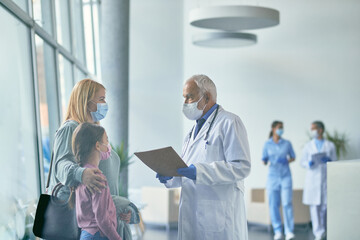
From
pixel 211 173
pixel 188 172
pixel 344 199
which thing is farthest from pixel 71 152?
pixel 344 199

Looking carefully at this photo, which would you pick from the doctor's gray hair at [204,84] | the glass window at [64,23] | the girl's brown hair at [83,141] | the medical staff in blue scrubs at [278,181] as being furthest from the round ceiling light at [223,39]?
the girl's brown hair at [83,141]

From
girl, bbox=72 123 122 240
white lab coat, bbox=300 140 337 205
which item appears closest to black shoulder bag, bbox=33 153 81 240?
girl, bbox=72 123 122 240

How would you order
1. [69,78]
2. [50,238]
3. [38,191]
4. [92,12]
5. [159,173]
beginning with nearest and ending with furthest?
[50,238], [159,173], [38,191], [69,78], [92,12]

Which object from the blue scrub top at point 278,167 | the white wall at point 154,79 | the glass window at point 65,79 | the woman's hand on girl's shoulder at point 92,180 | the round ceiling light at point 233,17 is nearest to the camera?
the woman's hand on girl's shoulder at point 92,180

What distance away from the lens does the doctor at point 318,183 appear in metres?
7.99

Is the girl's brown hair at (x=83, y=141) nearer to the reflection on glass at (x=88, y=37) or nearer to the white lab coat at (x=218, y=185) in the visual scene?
the white lab coat at (x=218, y=185)

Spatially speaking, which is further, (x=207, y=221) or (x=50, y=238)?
(x=207, y=221)

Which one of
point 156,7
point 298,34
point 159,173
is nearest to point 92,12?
point 156,7

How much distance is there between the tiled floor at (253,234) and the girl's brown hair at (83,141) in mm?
5365

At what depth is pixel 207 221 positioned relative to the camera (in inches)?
125

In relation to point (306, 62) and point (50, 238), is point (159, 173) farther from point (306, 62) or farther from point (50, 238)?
point (306, 62)

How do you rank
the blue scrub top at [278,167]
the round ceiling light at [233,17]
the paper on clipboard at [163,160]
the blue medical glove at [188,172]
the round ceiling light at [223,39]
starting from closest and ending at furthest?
the paper on clipboard at [163,160] < the blue medical glove at [188,172] < the round ceiling light at [233,17] < the blue scrub top at [278,167] < the round ceiling light at [223,39]

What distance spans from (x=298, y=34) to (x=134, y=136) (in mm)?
3787

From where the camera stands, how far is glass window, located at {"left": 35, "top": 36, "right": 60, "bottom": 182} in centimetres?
570
